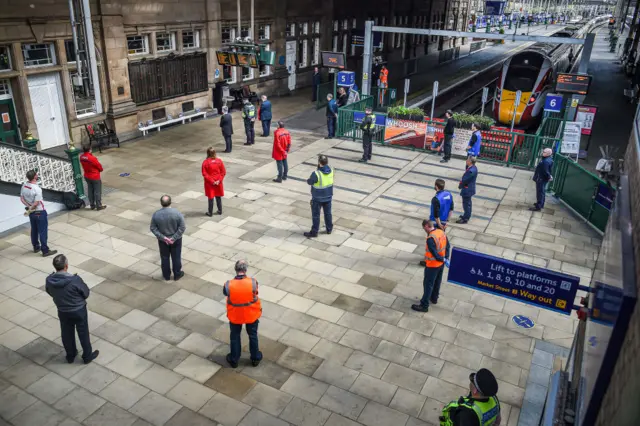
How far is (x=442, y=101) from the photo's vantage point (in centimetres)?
3189

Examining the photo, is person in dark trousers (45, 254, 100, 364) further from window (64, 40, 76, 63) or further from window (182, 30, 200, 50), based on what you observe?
window (182, 30, 200, 50)

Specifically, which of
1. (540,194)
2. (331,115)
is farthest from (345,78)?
(540,194)

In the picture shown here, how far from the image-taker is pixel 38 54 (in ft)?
53.5

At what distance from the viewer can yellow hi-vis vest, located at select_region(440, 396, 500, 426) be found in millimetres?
4723

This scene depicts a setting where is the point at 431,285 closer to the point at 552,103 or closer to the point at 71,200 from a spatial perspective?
the point at 71,200

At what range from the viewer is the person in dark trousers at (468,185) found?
12.1m

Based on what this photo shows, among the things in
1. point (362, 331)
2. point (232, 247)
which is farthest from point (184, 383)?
point (232, 247)

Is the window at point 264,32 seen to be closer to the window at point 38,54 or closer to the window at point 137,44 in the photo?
the window at point 137,44

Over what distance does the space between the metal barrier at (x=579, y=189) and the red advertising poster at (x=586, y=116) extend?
4.57 metres

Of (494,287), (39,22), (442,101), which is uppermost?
(39,22)

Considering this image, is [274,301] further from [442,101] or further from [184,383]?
[442,101]

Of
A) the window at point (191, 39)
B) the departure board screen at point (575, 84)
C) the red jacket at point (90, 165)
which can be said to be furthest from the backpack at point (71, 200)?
the departure board screen at point (575, 84)

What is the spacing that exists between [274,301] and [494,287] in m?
4.71

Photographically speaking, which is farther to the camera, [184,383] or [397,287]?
[397,287]
